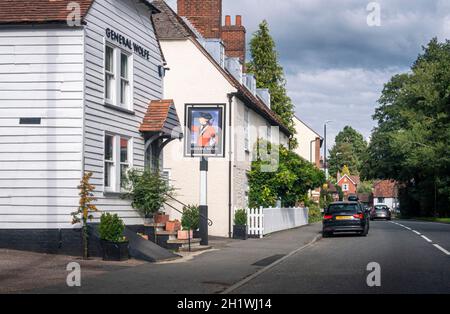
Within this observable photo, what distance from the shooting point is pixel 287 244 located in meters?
23.7

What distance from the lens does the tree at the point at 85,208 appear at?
1589cm

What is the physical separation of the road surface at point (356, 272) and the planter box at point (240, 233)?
5.36 meters

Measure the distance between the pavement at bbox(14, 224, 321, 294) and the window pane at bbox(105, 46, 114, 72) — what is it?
19.6 feet

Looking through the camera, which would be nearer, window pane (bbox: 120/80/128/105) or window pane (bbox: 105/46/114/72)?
window pane (bbox: 105/46/114/72)

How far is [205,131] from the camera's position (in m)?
29.3

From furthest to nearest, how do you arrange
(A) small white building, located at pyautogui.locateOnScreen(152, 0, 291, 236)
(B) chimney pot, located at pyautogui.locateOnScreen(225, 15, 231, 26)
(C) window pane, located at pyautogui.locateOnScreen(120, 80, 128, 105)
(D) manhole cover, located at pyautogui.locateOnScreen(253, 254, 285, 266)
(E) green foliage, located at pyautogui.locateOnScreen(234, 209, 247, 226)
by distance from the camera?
(B) chimney pot, located at pyautogui.locateOnScreen(225, 15, 231, 26)
(A) small white building, located at pyautogui.locateOnScreen(152, 0, 291, 236)
(E) green foliage, located at pyautogui.locateOnScreen(234, 209, 247, 226)
(C) window pane, located at pyautogui.locateOnScreen(120, 80, 128, 105)
(D) manhole cover, located at pyautogui.locateOnScreen(253, 254, 285, 266)

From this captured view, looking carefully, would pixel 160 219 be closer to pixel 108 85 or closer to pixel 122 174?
pixel 122 174

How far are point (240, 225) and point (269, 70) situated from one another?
30.4 meters

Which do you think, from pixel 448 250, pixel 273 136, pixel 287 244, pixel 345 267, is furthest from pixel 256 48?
pixel 345 267

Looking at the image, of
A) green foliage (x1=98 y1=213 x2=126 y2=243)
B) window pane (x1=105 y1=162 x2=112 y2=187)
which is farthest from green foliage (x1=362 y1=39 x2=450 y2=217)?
green foliage (x1=98 y1=213 x2=126 y2=243)

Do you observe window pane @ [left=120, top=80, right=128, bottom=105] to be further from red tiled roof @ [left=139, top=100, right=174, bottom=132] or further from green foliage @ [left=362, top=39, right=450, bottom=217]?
green foliage @ [left=362, top=39, right=450, bottom=217]

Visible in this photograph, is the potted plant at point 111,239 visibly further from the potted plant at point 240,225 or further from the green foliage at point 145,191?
the potted plant at point 240,225

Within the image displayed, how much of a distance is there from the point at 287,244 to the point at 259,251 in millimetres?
3603

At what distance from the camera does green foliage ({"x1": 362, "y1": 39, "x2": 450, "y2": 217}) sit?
54094 millimetres
